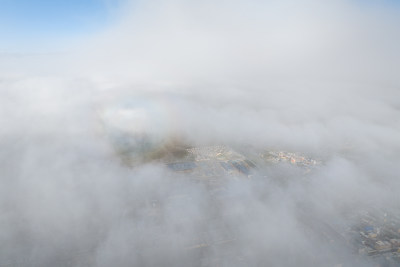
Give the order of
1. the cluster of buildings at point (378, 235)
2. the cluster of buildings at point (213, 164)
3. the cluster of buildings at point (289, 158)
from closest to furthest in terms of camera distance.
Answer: the cluster of buildings at point (378, 235), the cluster of buildings at point (213, 164), the cluster of buildings at point (289, 158)

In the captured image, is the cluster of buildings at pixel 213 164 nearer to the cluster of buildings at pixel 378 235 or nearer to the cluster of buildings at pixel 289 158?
the cluster of buildings at pixel 289 158

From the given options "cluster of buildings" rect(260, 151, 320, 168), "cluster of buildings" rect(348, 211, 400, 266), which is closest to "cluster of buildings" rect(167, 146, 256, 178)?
"cluster of buildings" rect(260, 151, 320, 168)

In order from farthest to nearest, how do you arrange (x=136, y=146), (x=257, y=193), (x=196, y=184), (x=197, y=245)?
(x=136, y=146)
(x=196, y=184)
(x=257, y=193)
(x=197, y=245)

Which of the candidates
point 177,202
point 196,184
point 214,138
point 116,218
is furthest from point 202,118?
point 116,218

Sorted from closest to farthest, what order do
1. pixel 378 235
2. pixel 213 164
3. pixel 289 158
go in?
pixel 378 235
pixel 213 164
pixel 289 158

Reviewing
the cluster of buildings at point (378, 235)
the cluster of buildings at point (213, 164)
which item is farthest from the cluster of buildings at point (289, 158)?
the cluster of buildings at point (378, 235)

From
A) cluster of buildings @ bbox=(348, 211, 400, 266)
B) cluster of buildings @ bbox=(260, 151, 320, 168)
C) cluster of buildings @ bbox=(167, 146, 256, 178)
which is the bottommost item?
cluster of buildings @ bbox=(260, 151, 320, 168)

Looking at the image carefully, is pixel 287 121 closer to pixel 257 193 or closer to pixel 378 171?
pixel 378 171

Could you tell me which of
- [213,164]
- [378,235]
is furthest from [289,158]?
[378,235]

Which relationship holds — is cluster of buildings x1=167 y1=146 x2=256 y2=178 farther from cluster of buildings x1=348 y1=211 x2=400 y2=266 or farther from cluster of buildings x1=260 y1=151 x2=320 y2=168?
cluster of buildings x1=348 y1=211 x2=400 y2=266

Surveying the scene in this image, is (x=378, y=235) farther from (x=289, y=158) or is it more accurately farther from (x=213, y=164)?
(x=213, y=164)

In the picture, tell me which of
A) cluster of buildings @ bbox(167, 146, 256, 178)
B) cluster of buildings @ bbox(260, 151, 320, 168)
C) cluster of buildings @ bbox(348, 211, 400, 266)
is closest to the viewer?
cluster of buildings @ bbox(348, 211, 400, 266)
